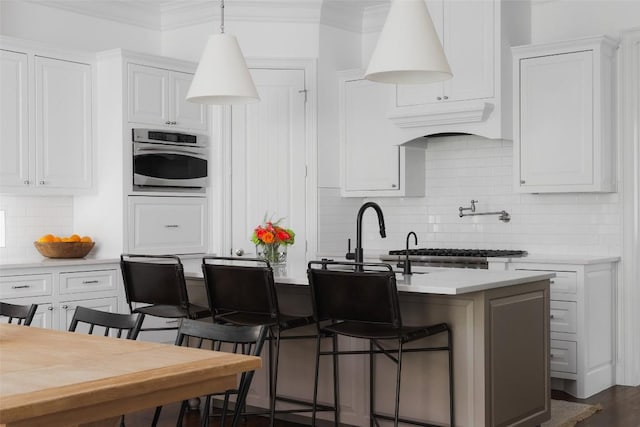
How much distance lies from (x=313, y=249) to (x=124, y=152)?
67.1 inches

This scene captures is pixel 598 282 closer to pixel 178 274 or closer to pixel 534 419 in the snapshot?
pixel 534 419

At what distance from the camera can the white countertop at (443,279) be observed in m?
3.90

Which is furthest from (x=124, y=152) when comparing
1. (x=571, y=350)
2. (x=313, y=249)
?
(x=571, y=350)

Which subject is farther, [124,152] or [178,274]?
[124,152]

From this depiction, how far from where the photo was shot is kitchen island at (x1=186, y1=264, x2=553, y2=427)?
409 cm

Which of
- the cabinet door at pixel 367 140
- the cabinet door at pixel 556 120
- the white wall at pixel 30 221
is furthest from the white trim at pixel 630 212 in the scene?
the white wall at pixel 30 221

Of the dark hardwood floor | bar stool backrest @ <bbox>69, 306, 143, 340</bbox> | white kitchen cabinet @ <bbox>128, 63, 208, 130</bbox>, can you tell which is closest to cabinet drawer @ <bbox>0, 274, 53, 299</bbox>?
the dark hardwood floor

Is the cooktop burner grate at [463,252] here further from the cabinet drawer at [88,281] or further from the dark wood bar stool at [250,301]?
the cabinet drawer at [88,281]

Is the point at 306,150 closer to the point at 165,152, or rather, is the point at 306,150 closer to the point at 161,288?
the point at 165,152

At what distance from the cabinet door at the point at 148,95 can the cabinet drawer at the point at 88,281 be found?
1.18 metres

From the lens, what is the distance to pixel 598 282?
584 cm

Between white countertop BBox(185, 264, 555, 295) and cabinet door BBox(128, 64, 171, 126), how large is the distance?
6.11 ft

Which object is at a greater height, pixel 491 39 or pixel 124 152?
pixel 491 39

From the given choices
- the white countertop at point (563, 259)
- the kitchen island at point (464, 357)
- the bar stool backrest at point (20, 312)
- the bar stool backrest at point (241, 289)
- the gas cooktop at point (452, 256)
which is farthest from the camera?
the gas cooktop at point (452, 256)
